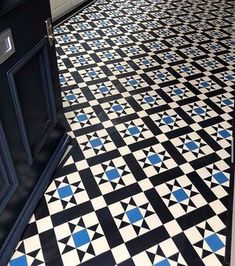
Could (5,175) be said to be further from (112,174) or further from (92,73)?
(92,73)

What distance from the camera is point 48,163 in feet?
→ 7.25

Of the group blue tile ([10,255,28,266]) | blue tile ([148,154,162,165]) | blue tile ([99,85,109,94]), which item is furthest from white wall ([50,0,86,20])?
blue tile ([10,255,28,266])

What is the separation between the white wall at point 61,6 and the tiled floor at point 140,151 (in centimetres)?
29

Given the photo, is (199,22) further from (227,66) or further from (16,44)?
(16,44)

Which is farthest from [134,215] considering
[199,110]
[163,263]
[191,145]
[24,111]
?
[199,110]

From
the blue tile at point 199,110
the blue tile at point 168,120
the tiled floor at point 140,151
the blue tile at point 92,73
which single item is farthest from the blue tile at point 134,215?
the blue tile at point 92,73

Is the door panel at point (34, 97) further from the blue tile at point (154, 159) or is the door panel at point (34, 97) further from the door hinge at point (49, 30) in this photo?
the blue tile at point (154, 159)

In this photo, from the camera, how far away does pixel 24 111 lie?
5.89 ft

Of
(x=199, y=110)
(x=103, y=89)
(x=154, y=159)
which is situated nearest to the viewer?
(x=154, y=159)

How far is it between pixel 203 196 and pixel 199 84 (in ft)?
4.90

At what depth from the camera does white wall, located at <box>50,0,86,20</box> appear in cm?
433

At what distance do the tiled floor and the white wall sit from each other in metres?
0.29

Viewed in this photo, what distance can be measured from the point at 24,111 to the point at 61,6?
3218 mm

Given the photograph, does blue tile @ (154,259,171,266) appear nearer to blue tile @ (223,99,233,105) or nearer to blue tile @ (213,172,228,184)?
blue tile @ (213,172,228,184)
